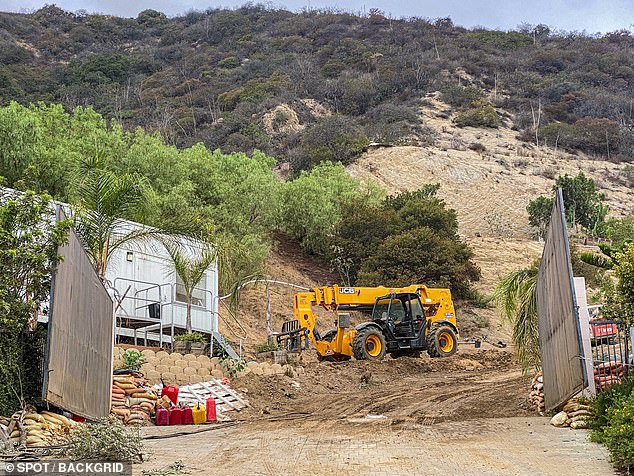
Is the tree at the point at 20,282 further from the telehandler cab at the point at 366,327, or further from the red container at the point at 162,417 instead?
the telehandler cab at the point at 366,327

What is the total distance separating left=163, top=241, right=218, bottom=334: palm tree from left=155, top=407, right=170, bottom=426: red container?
6.24 m

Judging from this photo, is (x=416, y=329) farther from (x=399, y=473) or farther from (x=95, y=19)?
(x=95, y=19)

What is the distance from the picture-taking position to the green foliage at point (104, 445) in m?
9.45

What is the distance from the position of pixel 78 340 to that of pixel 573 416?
307 inches

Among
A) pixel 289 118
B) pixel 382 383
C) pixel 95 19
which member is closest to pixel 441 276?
pixel 382 383

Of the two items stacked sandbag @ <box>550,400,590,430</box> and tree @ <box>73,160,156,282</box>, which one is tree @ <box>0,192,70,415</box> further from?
stacked sandbag @ <box>550,400,590,430</box>

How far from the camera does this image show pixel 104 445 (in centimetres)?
953

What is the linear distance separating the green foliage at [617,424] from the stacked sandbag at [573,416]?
68 cm

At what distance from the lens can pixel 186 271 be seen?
2306 cm

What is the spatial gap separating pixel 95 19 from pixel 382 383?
103131mm

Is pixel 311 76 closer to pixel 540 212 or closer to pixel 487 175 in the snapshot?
pixel 487 175

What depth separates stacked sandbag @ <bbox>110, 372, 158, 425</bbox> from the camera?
15656 millimetres

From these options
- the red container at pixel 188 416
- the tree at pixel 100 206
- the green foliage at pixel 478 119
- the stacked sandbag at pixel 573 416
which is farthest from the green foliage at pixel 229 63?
the stacked sandbag at pixel 573 416

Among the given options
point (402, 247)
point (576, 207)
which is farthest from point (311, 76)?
point (402, 247)
